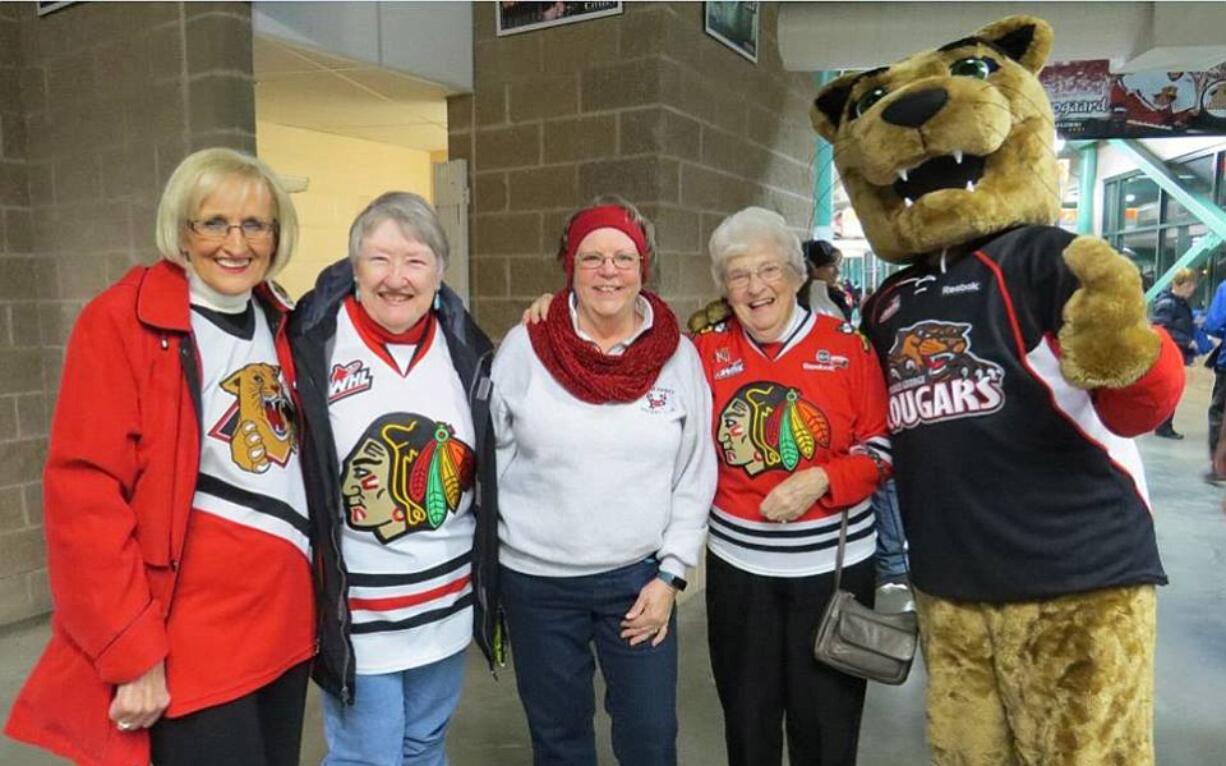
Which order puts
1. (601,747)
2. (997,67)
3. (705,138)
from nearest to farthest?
1. (997,67)
2. (601,747)
3. (705,138)

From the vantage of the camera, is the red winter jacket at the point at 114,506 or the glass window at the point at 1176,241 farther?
the glass window at the point at 1176,241

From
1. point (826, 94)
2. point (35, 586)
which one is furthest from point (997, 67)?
point (35, 586)

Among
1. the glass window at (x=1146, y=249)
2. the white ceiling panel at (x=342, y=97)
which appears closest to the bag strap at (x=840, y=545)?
the white ceiling panel at (x=342, y=97)

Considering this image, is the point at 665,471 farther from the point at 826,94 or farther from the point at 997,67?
the point at 997,67

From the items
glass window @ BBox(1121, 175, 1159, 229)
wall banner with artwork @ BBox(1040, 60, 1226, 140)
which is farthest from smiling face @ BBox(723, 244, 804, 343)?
glass window @ BBox(1121, 175, 1159, 229)

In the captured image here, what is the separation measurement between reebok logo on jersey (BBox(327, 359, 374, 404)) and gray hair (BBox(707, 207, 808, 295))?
2.48 feet

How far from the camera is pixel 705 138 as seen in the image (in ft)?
11.2

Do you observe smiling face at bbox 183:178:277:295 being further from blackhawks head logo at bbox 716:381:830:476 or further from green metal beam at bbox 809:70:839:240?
green metal beam at bbox 809:70:839:240

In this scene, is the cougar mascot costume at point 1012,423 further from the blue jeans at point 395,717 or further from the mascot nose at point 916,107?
the blue jeans at point 395,717

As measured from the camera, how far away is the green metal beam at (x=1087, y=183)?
14242 millimetres

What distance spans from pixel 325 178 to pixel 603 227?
398cm

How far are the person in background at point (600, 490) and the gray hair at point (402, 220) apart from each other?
281 millimetres

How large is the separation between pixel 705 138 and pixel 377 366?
2.23 metres

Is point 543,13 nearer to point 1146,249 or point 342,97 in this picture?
point 342,97
